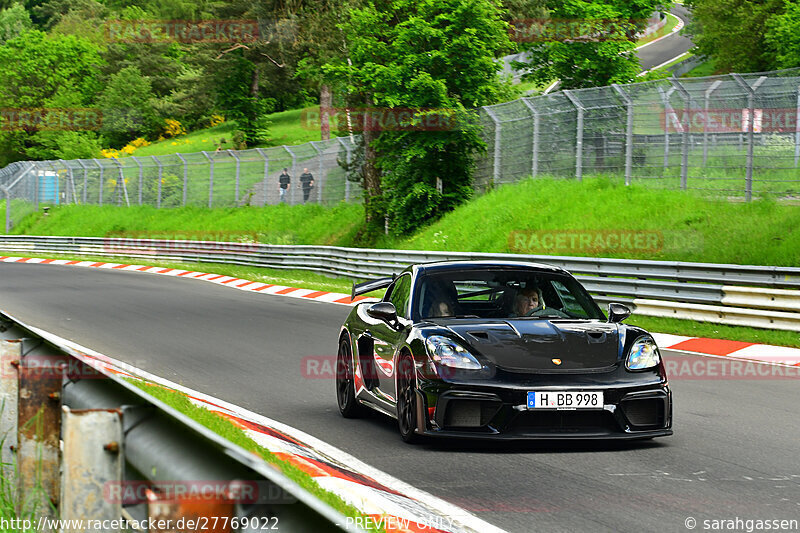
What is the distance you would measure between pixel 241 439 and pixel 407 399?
115 cm

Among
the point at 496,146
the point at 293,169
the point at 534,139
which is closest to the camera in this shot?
the point at 534,139

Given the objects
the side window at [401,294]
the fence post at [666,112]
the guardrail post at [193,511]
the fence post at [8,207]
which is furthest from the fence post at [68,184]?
the guardrail post at [193,511]

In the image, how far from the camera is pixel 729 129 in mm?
20531

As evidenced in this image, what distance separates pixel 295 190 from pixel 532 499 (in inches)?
1369

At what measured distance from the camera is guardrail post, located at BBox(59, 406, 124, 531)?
9.76 feet

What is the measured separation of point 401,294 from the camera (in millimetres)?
8773

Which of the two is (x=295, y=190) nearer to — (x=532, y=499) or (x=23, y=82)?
(x=532, y=499)

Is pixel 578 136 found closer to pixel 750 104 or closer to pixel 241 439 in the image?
pixel 750 104

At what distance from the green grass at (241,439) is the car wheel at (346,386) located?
3.72 feet

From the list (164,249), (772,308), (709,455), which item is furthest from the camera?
(164,249)

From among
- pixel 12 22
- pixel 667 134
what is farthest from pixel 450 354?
pixel 12 22

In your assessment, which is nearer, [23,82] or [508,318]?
[508,318]

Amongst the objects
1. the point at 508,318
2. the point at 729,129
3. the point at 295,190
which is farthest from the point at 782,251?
the point at 295,190

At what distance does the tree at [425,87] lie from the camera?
28.4m
